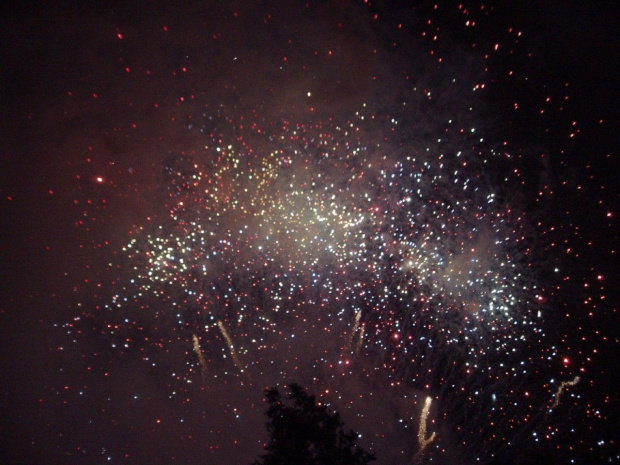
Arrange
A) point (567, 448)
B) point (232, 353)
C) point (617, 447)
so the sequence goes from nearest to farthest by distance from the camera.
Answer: point (232, 353) < point (617, 447) < point (567, 448)

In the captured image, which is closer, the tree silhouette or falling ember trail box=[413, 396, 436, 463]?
the tree silhouette

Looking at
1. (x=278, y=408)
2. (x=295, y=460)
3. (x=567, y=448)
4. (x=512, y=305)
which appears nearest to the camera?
(x=295, y=460)

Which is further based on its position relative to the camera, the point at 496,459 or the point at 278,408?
the point at 496,459

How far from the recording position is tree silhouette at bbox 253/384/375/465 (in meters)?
5.86

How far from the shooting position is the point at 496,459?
661 cm

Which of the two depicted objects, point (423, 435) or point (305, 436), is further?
point (423, 435)

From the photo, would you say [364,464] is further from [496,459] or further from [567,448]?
[567,448]

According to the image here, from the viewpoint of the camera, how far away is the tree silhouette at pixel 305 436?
5.86 m

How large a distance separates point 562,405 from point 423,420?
5702 mm

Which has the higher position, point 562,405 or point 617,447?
point 562,405

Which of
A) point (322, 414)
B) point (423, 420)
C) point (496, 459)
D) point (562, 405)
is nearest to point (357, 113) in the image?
point (322, 414)

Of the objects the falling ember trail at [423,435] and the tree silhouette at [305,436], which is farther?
the falling ember trail at [423,435]

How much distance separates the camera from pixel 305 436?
6.04 metres

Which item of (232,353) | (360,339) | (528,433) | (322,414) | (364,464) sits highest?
(232,353)
